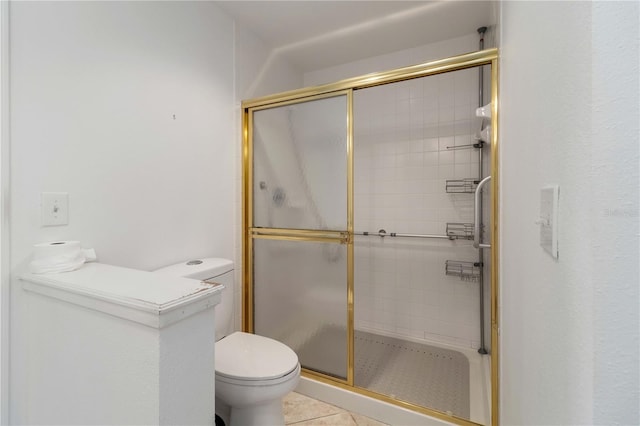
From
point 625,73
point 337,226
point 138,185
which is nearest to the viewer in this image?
point 625,73

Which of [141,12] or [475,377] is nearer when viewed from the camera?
[141,12]

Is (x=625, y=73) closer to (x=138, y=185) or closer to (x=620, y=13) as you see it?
(x=620, y=13)

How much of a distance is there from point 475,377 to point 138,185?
2325mm

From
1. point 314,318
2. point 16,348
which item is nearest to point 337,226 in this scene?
point 314,318

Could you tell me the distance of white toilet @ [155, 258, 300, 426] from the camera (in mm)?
1246

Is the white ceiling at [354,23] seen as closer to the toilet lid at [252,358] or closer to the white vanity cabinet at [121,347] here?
the white vanity cabinet at [121,347]

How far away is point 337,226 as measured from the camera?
5.76 feet

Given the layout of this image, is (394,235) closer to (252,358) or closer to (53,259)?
(252,358)

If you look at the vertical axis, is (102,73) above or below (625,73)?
above

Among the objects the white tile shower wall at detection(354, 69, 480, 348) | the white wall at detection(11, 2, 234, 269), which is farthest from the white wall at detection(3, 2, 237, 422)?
the white tile shower wall at detection(354, 69, 480, 348)

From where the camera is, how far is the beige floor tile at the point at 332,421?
5.19ft

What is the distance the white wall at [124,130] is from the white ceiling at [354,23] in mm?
282

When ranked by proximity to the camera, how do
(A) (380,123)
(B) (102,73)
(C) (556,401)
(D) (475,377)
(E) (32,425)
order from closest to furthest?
(C) (556,401) < (E) (32,425) < (B) (102,73) < (D) (475,377) < (A) (380,123)

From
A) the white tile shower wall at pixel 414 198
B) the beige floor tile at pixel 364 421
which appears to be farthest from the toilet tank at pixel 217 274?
the white tile shower wall at pixel 414 198
